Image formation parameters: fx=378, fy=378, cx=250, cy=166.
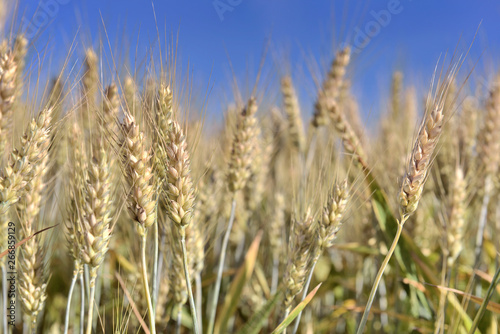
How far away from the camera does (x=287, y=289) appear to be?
109cm

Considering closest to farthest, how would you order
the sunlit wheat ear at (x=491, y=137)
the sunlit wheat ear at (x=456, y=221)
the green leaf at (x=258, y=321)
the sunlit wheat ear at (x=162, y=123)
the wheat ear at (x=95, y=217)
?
the wheat ear at (x=95, y=217)
the sunlit wheat ear at (x=162, y=123)
the green leaf at (x=258, y=321)
the sunlit wheat ear at (x=456, y=221)
the sunlit wheat ear at (x=491, y=137)

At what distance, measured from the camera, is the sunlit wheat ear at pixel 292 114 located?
2.32 metres

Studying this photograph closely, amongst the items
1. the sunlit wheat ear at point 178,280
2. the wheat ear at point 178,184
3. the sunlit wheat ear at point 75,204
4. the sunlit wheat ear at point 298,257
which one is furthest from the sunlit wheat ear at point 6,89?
the sunlit wheat ear at point 298,257

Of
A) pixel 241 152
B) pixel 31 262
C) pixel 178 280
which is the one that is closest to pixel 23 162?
pixel 31 262

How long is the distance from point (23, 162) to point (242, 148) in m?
0.71

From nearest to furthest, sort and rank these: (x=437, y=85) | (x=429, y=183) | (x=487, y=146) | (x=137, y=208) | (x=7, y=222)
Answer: (x=137, y=208)
(x=437, y=85)
(x=7, y=222)
(x=487, y=146)
(x=429, y=183)

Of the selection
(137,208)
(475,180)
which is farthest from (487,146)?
(137,208)

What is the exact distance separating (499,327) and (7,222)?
195 cm

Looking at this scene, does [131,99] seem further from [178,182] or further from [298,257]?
[298,257]

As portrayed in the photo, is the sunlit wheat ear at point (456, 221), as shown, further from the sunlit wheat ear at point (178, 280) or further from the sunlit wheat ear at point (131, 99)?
the sunlit wheat ear at point (131, 99)

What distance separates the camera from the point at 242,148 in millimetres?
1412

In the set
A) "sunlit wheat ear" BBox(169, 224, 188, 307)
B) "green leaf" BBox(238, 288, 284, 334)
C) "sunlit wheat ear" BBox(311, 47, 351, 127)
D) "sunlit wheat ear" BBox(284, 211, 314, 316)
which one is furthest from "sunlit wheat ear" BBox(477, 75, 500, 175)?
"sunlit wheat ear" BBox(169, 224, 188, 307)

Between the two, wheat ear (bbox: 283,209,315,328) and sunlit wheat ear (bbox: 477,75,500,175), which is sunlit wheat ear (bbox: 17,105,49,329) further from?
sunlit wheat ear (bbox: 477,75,500,175)

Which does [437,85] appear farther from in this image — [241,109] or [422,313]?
[422,313]
